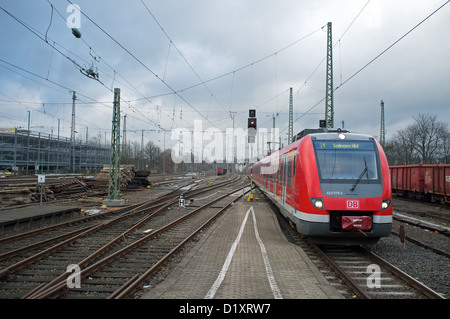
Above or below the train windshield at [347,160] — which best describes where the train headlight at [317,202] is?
below

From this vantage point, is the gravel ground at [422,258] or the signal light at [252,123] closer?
the gravel ground at [422,258]

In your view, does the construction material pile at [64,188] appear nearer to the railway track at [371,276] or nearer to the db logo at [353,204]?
the railway track at [371,276]

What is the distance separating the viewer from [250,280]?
5.50 metres

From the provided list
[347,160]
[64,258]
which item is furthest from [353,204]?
[64,258]

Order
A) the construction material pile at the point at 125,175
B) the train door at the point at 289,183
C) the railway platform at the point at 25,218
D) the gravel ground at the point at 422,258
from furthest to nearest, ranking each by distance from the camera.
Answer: the construction material pile at the point at 125,175, the railway platform at the point at 25,218, the train door at the point at 289,183, the gravel ground at the point at 422,258

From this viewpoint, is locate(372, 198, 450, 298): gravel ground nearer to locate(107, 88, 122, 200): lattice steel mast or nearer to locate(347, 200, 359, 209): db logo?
locate(347, 200, 359, 209): db logo

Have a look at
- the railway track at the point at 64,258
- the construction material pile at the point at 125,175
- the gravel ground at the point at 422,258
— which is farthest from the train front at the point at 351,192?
the construction material pile at the point at 125,175

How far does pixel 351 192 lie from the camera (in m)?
7.03

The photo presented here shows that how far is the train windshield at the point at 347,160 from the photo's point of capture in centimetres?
728

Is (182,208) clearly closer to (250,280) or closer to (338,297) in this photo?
(250,280)

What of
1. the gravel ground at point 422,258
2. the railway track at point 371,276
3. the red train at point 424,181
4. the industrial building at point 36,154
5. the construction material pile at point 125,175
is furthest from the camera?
the industrial building at point 36,154

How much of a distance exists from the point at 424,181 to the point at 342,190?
18673 millimetres

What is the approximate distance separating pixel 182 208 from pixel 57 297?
12125 millimetres

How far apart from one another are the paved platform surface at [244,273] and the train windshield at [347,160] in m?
2.12
